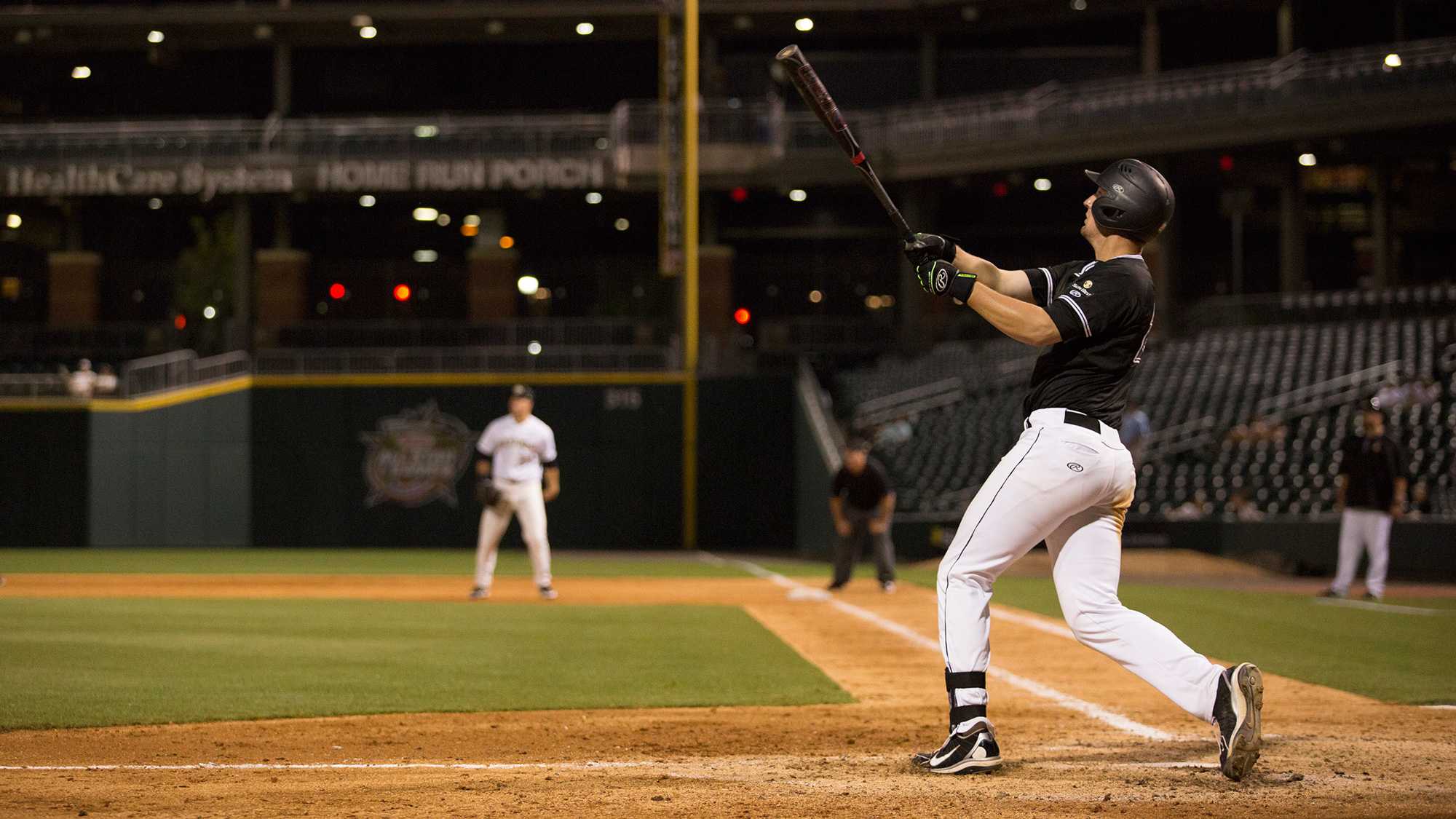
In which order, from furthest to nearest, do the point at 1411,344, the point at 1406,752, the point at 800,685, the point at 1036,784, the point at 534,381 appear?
the point at 534,381, the point at 1411,344, the point at 800,685, the point at 1406,752, the point at 1036,784

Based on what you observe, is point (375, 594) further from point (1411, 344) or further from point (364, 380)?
point (1411, 344)

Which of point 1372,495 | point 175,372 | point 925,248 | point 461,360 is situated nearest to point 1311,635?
point 1372,495

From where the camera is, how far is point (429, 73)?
41031 millimetres

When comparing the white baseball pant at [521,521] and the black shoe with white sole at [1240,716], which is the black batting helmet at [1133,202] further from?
the white baseball pant at [521,521]

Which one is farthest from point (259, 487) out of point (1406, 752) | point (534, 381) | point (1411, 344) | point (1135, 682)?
point (1406, 752)

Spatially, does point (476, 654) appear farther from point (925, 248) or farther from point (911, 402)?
point (911, 402)

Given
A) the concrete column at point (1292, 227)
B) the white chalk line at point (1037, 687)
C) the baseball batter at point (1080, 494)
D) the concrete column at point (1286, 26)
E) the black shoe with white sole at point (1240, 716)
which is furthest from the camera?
the concrete column at point (1286, 26)

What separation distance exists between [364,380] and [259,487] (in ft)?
10.2

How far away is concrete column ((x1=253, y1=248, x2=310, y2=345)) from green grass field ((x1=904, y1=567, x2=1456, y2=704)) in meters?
24.8

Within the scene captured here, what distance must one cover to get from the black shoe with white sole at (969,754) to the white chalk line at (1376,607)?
10.5 meters

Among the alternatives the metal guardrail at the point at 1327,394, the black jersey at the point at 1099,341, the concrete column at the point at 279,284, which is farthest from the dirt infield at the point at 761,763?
the concrete column at the point at 279,284

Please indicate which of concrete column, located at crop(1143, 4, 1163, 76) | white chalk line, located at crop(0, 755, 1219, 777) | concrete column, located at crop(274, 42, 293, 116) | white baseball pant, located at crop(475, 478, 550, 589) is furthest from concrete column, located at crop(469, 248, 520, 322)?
white chalk line, located at crop(0, 755, 1219, 777)

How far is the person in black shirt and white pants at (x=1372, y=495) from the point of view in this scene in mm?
16016

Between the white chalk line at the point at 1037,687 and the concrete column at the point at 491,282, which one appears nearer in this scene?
the white chalk line at the point at 1037,687
